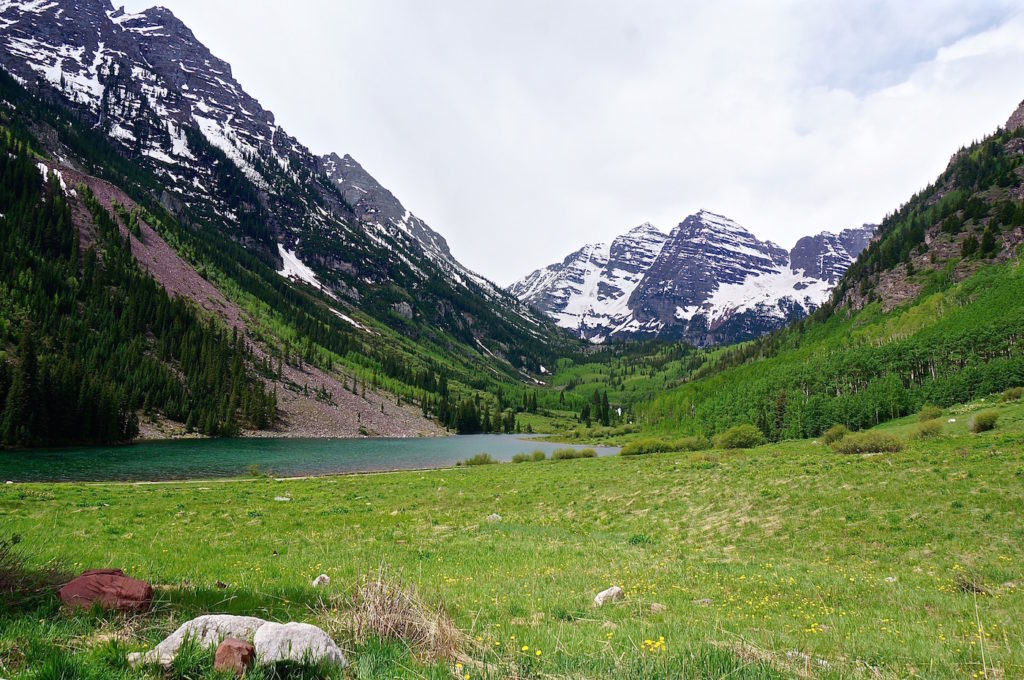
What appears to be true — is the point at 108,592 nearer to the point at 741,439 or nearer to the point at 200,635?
the point at 200,635

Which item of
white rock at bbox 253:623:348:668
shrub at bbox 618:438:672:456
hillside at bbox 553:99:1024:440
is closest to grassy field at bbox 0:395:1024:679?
white rock at bbox 253:623:348:668

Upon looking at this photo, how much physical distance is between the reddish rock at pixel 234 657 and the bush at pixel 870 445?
43.6m

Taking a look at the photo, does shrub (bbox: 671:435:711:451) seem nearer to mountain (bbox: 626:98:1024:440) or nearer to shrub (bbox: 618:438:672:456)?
shrub (bbox: 618:438:672:456)

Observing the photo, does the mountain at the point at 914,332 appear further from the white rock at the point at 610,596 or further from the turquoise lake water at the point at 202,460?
the turquoise lake water at the point at 202,460

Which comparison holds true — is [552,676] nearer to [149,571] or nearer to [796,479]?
[149,571]

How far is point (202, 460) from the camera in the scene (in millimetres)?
70625

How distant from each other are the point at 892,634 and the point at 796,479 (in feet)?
72.9

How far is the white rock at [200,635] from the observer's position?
5864 mm

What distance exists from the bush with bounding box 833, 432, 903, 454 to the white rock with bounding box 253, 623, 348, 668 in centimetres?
4278

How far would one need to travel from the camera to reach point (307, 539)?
70.4ft

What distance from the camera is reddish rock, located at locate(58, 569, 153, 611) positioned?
7.75 meters

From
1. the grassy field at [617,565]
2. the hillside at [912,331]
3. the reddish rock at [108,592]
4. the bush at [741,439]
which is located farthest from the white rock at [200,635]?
the hillside at [912,331]

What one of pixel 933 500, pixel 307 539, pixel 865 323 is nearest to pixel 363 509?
pixel 307 539

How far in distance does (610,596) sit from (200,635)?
9543 mm
